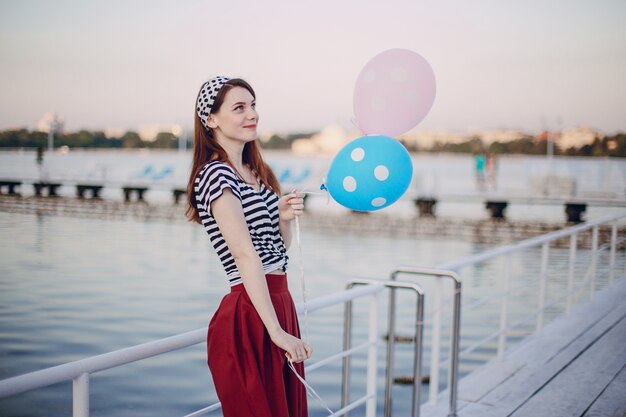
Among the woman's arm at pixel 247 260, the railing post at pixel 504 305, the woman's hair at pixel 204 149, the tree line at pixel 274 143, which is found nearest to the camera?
the woman's arm at pixel 247 260

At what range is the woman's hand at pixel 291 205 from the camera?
1504mm

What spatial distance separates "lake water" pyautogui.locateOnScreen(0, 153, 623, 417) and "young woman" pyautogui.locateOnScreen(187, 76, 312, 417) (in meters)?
2.60

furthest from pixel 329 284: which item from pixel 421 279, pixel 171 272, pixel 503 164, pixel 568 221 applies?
pixel 503 164

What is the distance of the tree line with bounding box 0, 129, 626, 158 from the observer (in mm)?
28819

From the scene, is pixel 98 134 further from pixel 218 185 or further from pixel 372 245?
pixel 218 185

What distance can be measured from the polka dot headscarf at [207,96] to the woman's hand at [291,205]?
245 millimetres

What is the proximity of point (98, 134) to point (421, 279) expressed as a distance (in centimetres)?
2409

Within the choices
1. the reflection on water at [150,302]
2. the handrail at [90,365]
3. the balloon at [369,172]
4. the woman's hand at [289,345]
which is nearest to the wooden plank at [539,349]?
the reflection on water at [150,302]

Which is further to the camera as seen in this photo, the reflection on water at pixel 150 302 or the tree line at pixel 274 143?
the tree line at pixel 274 143

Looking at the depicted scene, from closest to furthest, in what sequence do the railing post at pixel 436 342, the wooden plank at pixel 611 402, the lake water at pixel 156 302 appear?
the wooden plank at pixel 611 402 < the railing post at pixel 436 342 < the lake water at pixel 156 302

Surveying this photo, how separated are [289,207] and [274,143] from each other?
3995 cm

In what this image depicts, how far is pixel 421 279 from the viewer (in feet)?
33.5

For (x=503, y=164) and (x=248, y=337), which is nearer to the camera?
(x=248, y=337)

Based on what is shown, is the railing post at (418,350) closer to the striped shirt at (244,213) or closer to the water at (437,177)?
the striped shirt at (244,213)
